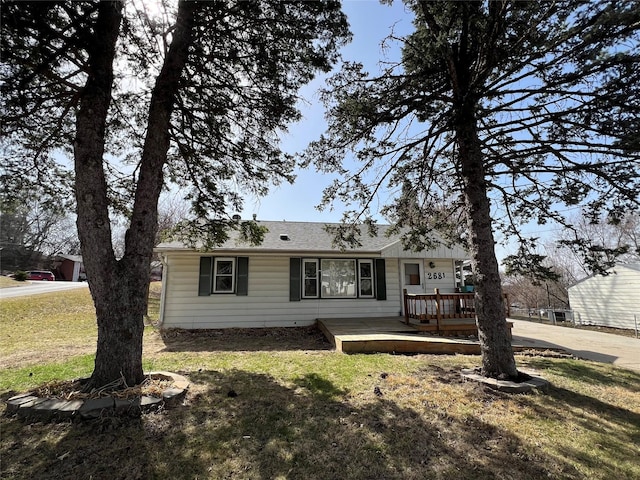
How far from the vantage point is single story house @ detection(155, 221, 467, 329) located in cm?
946

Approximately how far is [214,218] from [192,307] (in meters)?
4.30

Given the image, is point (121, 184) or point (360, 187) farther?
point (360, 187)

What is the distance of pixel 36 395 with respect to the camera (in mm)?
3635

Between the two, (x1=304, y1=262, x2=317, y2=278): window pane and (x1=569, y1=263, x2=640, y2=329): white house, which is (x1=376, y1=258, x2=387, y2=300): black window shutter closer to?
(x1=304, y1=262, x2=317, y2=278): window pane

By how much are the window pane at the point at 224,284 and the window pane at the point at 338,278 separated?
10.1 feet

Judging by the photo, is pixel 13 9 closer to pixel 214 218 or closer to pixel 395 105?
pixel 214 218

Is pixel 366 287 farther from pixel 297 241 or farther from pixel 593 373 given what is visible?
pixel 593 373

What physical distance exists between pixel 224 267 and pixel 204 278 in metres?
0.70

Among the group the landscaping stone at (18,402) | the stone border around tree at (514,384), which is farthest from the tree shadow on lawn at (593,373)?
the landscaping stone at (18,402)

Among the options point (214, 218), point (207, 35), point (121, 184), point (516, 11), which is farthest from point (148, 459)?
point (516, 11)

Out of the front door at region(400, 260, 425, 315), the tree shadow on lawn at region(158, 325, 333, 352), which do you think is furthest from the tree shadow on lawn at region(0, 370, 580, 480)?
the front door at region(400, 260, 425, 315)

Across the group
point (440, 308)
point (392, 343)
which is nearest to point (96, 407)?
point (392, 343)

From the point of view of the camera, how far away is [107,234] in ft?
13.1

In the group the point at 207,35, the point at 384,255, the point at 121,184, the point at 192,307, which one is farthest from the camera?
the point at 384,255
